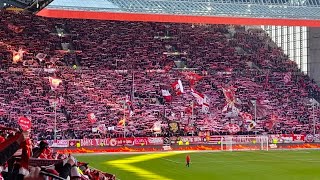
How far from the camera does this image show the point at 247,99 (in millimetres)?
69688

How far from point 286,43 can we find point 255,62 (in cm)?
493

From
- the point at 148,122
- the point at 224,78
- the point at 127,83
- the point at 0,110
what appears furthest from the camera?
the point at 224,78

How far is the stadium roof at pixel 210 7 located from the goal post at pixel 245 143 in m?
11.3

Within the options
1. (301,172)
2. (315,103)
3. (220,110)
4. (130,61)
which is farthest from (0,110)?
(315,103)

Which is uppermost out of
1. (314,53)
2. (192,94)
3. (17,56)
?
(314,53)

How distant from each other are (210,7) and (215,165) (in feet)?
65.0

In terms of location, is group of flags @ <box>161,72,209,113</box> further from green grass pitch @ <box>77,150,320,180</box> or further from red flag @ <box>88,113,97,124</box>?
green grass pitch @ <box>77,150,320,180</box>

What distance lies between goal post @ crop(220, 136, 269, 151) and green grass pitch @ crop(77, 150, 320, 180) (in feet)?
10.7

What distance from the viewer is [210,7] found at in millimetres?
60281

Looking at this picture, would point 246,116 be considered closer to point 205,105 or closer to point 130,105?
point 205,105

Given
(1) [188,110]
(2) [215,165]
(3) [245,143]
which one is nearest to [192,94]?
(1) [188,110]

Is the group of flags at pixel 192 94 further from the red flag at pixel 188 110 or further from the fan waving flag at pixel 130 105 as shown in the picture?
the fan waving flag at pixel 130 105

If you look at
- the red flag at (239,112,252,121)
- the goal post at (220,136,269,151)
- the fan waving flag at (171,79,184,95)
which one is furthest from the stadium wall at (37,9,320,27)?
the goal post at (220,136,269,151)

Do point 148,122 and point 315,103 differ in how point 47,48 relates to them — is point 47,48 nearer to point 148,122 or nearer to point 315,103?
point 148,122
